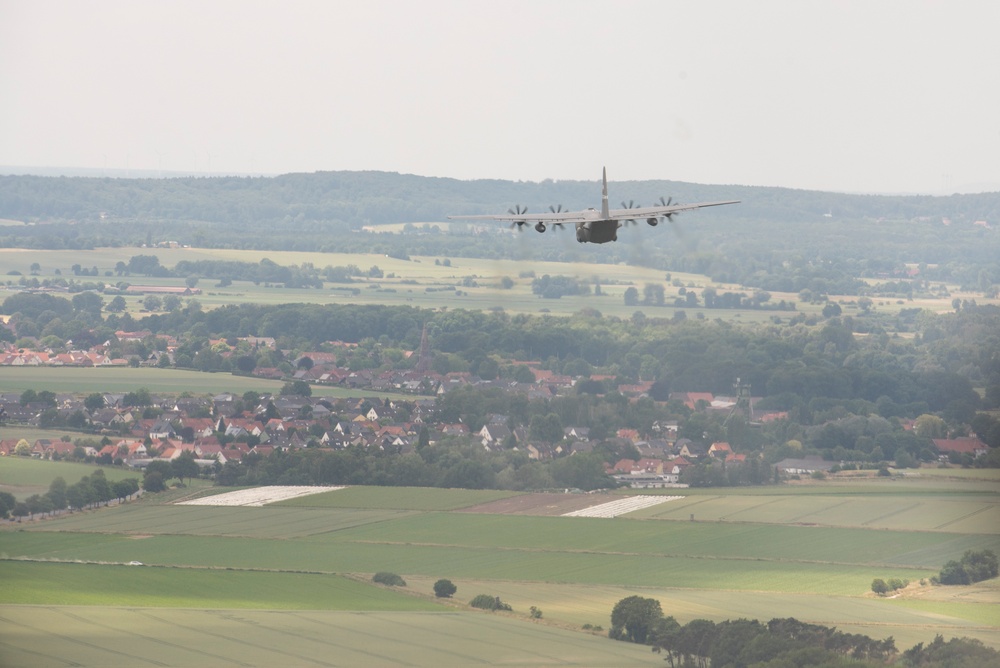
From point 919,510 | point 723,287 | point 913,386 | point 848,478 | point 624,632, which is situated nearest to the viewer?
point 624,632

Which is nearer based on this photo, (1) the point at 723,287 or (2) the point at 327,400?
(2) the point at 327,400

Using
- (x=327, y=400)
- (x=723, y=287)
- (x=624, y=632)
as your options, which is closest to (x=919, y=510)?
(x=624, y=632)

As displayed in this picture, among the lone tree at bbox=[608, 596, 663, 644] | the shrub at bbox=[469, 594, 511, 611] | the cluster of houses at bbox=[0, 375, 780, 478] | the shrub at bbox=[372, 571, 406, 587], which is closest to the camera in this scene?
the lone tree at bbox=[608, 596, 663, 644]

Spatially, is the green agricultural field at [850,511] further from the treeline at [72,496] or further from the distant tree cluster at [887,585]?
the treeline at [72,496]

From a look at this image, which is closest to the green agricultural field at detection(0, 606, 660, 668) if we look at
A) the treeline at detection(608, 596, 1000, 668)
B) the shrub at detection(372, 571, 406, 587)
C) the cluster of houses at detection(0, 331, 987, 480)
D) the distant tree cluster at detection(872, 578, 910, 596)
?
the treeline at detection(608, 596, 1000, 668)

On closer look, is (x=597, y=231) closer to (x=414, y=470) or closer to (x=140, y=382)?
(x=414, y=470)

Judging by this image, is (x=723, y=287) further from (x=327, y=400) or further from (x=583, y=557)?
(x=583, y=557)

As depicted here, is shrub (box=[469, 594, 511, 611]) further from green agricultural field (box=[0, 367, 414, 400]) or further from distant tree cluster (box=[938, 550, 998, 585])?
green agricultural field (box=[0, 367, 414, 400])
